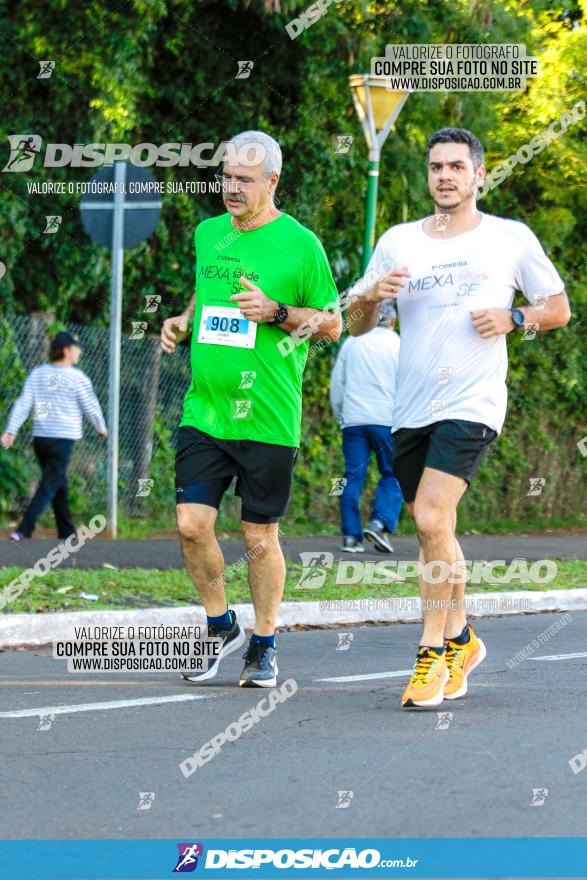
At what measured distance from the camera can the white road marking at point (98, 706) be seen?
20.7 ft

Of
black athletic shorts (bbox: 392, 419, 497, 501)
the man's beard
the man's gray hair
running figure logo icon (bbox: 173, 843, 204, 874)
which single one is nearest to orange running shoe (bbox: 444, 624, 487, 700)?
black athletic shorts (bbox: 392, 419, 497, 501)

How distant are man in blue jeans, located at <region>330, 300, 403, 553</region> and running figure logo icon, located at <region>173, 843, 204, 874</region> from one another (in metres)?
8.80

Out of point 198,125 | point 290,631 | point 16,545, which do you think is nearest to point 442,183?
point 290,631

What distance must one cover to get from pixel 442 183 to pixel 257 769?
2514mm

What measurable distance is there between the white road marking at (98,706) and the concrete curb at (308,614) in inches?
82.5

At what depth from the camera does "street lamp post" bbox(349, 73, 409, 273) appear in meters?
14.6

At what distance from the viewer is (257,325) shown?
6.85 meters

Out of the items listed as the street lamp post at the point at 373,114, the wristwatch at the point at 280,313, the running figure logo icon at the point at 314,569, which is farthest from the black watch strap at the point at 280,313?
the street lamp post at the point at 373,114

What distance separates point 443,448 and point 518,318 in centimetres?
59

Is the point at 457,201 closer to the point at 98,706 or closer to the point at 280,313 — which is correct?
the point at 280,313

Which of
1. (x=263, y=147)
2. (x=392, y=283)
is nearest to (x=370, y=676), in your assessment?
(x=392, y=283)

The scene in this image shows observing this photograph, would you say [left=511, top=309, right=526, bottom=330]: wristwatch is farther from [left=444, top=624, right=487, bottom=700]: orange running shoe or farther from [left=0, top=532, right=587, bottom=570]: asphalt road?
[left=0, top=532, right=587, bottom=570]: asphalt road

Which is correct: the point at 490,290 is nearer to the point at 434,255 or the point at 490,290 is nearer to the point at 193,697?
the point at 434,255

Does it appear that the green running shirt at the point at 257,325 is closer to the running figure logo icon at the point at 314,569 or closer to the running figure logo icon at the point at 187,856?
the running figure logo icon at the point at 187,856
